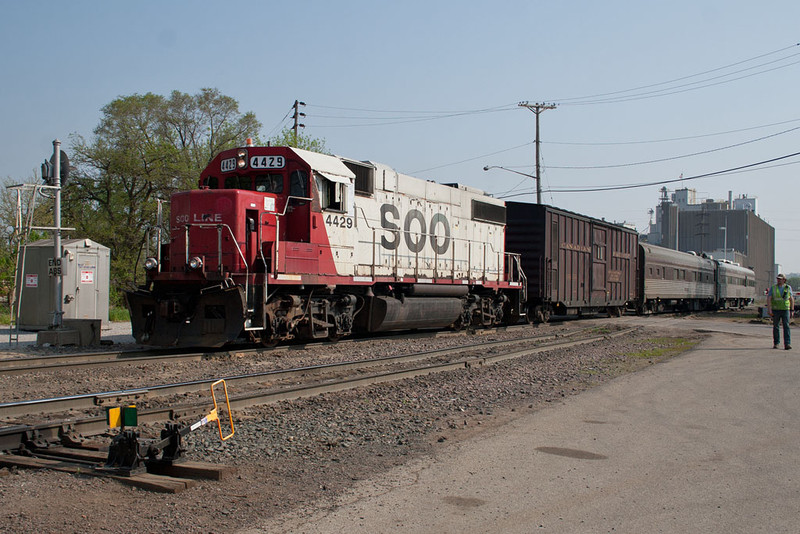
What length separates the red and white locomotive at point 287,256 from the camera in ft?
37.3

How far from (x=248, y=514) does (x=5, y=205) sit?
3574cm

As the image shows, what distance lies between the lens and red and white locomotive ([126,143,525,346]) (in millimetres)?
11383

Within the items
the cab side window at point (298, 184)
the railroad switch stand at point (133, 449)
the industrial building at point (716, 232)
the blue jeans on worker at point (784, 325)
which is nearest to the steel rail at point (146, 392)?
the railroad switch stand at point (133, 449)

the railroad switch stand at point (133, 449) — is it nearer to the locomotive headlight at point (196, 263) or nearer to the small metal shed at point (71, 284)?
Answer: the locomotive headlight at point (196, 263)

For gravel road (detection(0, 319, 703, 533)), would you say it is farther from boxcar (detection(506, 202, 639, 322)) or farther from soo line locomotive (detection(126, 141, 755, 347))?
boxcar (detection(506, 202, 639, 322))

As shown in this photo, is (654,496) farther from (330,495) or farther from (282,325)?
(282,325)

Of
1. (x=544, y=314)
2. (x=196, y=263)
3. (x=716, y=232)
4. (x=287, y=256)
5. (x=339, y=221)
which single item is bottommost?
(x=544, y=314)

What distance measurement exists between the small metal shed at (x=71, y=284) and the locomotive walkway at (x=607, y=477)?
12.9m

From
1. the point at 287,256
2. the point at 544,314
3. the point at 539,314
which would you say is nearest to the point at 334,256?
the point at 287,256

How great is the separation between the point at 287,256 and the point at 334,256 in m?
1.32

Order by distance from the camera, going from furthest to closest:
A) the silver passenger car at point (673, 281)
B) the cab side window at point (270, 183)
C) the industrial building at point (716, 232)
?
1. the industrial building at point (716, 232)
2. the silver passenger car at point (673, 281)
3. the cab side window at point (270, 183)

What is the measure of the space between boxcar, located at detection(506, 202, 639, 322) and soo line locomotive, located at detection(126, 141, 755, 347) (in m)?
0.06

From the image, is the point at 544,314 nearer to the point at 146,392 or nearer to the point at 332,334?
the point at 332,334

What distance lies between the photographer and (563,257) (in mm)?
20984
